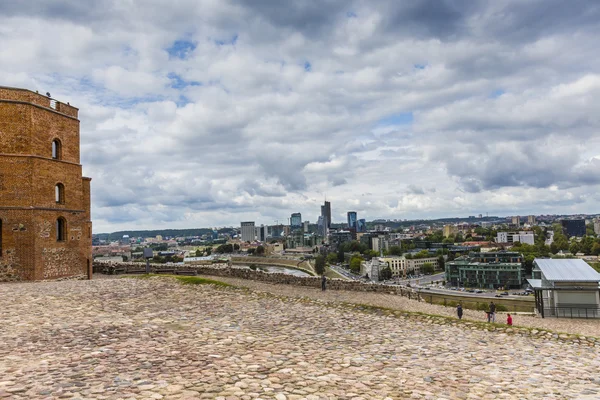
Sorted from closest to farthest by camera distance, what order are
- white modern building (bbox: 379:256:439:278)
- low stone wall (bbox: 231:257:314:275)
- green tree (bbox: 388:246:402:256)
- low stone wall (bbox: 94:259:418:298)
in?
low stone wall (bbox: 94:259:418:298), white modern building (bbox: 379:256:439:278), low stone wall (bbox: 231:257:314:275), green tree (bbox: 388:246:402:256)

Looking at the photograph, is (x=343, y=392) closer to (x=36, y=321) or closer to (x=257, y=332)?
(x=257, y=332)

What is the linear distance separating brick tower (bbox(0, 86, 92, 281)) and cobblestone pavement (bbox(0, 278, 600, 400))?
28.9ft

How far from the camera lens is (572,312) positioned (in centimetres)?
2341

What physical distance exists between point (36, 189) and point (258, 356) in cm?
2006

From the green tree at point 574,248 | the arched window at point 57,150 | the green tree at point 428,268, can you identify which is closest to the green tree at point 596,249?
the green tree at point 574,248

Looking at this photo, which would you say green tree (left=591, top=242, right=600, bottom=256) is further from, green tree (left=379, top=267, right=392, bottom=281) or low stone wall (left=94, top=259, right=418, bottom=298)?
low stone wall (left=94, top=259, right=418, bottom=298)

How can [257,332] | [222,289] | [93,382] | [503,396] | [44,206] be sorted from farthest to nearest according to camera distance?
[44,206]
[222,289]
[257,332]
[503,396]
[93,382]

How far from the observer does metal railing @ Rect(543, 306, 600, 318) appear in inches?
908

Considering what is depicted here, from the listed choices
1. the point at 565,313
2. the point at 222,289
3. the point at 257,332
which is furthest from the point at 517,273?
the point at 257,332

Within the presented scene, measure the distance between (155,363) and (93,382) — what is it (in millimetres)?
1246

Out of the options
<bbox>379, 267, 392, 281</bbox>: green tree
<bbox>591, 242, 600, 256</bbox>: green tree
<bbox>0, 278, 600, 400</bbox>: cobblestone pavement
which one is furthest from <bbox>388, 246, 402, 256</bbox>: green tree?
<bbox>0, 278, 600, 400</bbox>: cobblestone pavement

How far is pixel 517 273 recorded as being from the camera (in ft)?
332

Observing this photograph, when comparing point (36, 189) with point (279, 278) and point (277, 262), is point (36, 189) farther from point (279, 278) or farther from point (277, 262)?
point (277, 262)

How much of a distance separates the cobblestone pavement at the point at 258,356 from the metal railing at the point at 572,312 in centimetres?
1361
